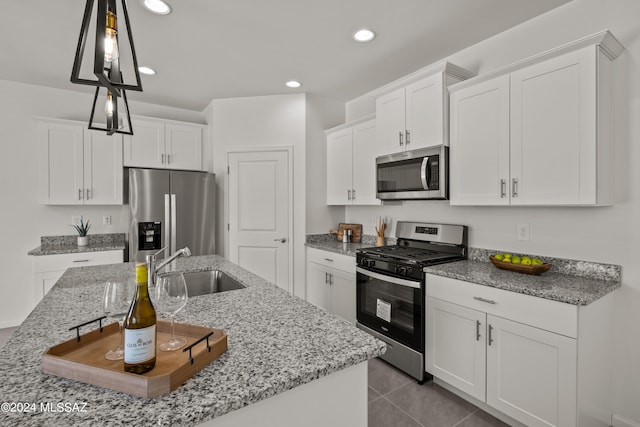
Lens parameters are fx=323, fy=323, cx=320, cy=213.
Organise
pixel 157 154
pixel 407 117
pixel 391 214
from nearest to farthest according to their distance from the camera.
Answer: pixel 407 117, pixel 391 214, pixel 157 154

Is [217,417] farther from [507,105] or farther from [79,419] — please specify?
[507,105]

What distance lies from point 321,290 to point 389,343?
118 cm

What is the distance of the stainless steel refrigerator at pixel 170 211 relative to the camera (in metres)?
3.57

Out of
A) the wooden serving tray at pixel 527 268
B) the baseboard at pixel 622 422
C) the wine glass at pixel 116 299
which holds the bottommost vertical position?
the baseboard at pixel 622 422

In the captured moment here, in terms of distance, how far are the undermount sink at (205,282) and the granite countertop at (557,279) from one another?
1460 mm

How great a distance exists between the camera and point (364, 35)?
2578mm

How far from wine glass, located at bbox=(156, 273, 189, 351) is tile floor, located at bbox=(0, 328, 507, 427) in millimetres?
1566

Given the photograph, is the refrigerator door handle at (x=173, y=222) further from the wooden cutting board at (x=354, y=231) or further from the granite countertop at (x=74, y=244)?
the wooden cutting board at (x=354, y=231)

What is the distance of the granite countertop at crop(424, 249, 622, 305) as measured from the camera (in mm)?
1727

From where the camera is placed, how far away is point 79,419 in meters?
0.69

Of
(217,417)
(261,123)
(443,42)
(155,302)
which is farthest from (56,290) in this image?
(443,42)

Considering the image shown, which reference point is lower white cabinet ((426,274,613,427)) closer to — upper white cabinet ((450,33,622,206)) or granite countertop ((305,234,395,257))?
upper white cabinet ((450,33,622,206))

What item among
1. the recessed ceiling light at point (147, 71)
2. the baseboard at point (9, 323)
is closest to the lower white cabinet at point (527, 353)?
the recessed ceiling light at point (147, 71)

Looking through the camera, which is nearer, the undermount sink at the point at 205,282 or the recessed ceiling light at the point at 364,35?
the undermount sink at the point at 205,282
